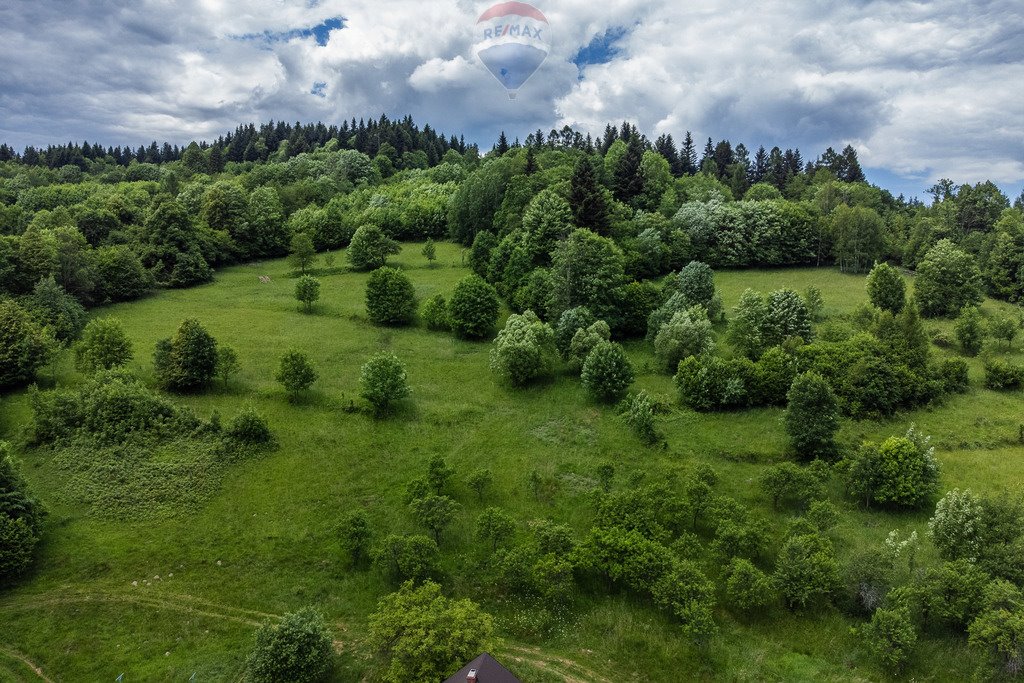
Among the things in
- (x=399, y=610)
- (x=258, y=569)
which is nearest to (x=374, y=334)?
(x=258, y=569)

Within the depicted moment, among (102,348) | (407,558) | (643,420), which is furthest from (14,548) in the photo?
(643,420)

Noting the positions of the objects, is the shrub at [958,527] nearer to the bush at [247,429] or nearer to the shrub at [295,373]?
the bush at [247,429]

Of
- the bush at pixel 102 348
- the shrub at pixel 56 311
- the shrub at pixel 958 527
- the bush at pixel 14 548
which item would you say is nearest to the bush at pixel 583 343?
the shrub at pixel 958 527

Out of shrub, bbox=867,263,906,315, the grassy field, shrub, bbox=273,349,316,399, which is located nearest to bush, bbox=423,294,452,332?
the grassy field

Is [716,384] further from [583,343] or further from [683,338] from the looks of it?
[583,343]

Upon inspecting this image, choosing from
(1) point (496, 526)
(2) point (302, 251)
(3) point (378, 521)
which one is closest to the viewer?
(1) point (496, 526)

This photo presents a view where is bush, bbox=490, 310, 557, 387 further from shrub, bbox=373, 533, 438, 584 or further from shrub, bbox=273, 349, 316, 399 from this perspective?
shrub, bbox=373, 533, 438, 584

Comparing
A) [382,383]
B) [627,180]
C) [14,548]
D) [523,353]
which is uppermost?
[627,180]
